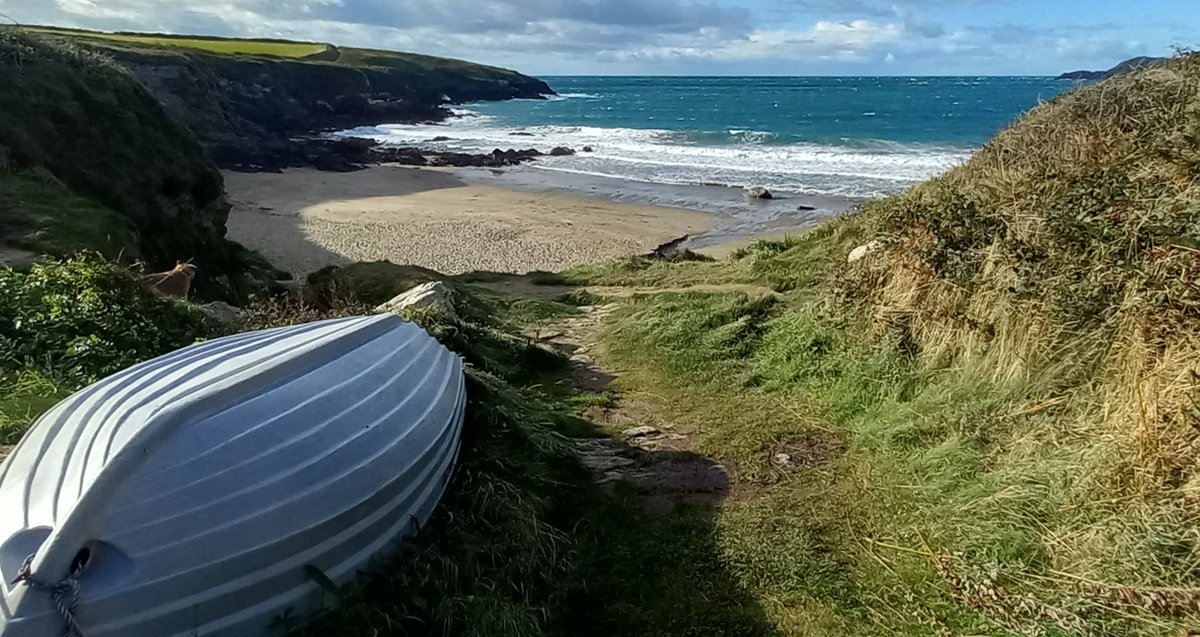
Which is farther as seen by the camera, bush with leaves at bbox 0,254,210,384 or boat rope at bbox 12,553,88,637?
bush with leaves at bbox 0,254,210,384

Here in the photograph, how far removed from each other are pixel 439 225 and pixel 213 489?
2223 cm

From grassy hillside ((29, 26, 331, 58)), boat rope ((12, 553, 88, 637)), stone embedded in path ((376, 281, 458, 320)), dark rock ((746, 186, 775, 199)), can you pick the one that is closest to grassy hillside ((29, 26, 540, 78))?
grassy hillside ((29, 26, 331, 58))

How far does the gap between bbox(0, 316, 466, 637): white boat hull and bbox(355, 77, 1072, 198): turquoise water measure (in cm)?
1193

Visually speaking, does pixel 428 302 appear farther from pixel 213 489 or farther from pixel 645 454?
pixel 213 489

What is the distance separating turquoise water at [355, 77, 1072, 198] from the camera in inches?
1369

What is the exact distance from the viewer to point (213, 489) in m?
3.50

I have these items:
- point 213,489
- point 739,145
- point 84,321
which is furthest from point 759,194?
point 213,489

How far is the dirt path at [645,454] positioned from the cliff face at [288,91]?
2285cm

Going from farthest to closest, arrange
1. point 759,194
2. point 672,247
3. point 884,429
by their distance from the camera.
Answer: point 759,194 < point 672,247 < point 884,429

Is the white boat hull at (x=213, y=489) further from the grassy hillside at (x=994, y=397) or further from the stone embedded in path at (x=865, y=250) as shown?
the stone embedded in path at (x=865, y=250)

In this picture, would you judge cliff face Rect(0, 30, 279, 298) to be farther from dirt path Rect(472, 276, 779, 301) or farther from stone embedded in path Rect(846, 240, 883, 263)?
stone embedded in path Rect(846, 240, 883, 263)

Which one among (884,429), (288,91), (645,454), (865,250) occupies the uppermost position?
(288,91)

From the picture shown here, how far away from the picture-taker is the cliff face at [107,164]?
10797 millimetres

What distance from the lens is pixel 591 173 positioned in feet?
121
